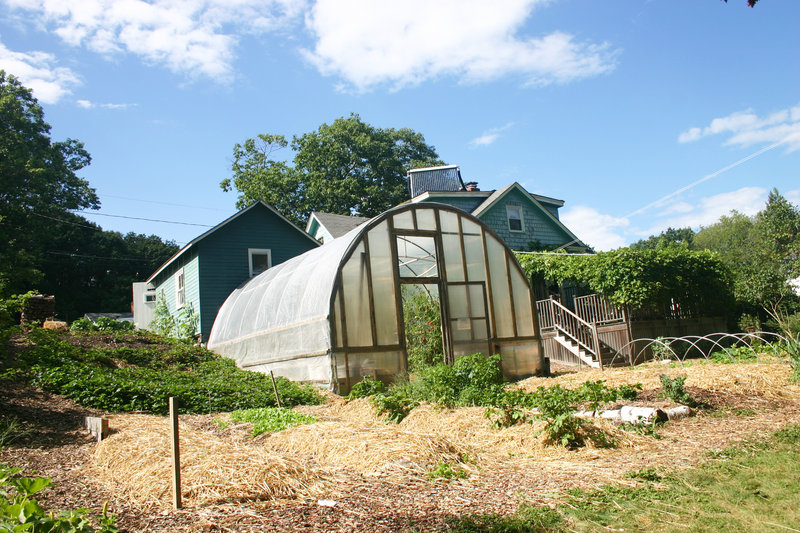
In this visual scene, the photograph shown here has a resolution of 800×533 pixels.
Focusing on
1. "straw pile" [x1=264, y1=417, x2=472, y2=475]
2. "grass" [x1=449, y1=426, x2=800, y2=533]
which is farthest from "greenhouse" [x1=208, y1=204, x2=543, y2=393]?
"grass" [x1=449, y1=426, x2=800, y2=533]

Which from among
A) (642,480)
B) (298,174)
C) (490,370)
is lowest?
(642,480)

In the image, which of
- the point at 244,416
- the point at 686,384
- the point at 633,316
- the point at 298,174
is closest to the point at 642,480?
the point at 686,384

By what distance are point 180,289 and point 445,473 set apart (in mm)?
18196

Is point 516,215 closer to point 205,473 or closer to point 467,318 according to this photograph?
point 467,318

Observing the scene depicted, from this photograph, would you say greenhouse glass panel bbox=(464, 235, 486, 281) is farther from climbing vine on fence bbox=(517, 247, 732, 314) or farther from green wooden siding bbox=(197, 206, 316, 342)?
green wooden siding bbox=(197, 206, 316, 342)

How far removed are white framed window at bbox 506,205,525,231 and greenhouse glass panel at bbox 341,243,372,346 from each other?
14.5 meters

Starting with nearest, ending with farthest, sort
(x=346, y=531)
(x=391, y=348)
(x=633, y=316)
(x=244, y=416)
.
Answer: (x=346, y=531)
(x=244, y=416)
(x=391, y=348)
(x=633, y=316)

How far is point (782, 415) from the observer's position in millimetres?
6668

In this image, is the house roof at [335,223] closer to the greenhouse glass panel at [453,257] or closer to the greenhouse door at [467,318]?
the greenhouse glass panel at [453,257]

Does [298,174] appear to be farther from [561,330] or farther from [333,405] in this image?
[333,405]

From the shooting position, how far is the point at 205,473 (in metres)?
4.33

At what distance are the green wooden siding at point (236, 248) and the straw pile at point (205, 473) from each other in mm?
14180

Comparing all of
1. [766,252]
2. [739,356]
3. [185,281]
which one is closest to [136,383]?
[739,356]

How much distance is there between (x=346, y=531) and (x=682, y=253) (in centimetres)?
1701
